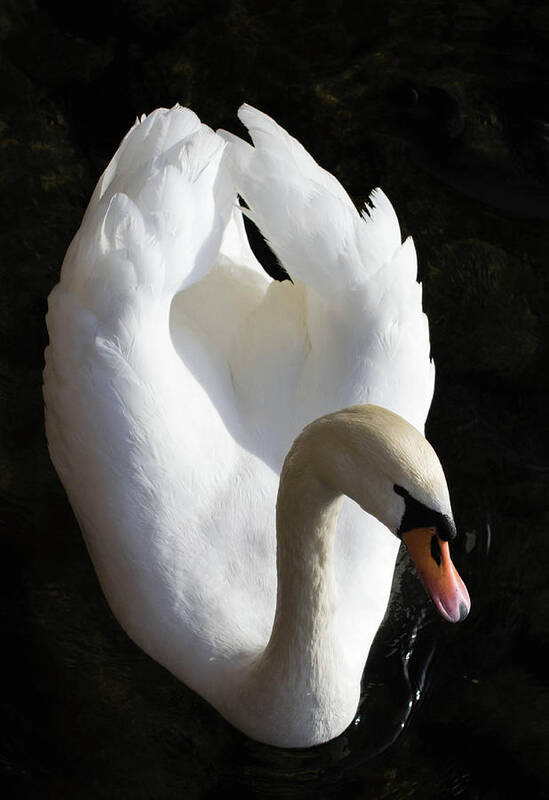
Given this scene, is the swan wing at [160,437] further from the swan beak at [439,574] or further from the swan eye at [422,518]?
the swan eye at [422,518]

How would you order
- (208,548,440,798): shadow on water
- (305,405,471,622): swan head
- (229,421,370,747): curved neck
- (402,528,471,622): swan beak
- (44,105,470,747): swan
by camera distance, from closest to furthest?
(305,405,471,622): swan head, (402,528,471,622): swan beak, (229,421,370,747): curved neck, (44,105,470,747): swan, (208,548,440,798): shadow on water

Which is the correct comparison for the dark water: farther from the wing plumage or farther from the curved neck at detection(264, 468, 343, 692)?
the curved neck at detection(264, 468, 343, 692)

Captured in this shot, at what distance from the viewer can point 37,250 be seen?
5488 millimetres

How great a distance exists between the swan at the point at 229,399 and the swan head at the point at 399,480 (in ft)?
0.98

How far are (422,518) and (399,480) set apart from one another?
12cm

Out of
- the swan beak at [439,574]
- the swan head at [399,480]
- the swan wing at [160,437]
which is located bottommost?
the swan wing at [160,437]

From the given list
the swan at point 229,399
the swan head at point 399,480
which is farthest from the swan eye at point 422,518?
the swan at point 229,399

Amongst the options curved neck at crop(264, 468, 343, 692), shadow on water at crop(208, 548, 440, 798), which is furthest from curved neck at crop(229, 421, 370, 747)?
shadow on water at crop(208, 548, 440, 798)

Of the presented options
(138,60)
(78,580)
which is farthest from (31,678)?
(138,60)

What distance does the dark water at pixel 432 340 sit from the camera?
13.5 ft

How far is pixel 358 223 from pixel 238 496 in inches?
41.6

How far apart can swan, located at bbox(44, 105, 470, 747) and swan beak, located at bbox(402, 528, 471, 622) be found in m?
0.31

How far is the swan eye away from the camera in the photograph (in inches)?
119

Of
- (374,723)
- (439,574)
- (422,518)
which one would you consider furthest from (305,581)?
(374,723)
